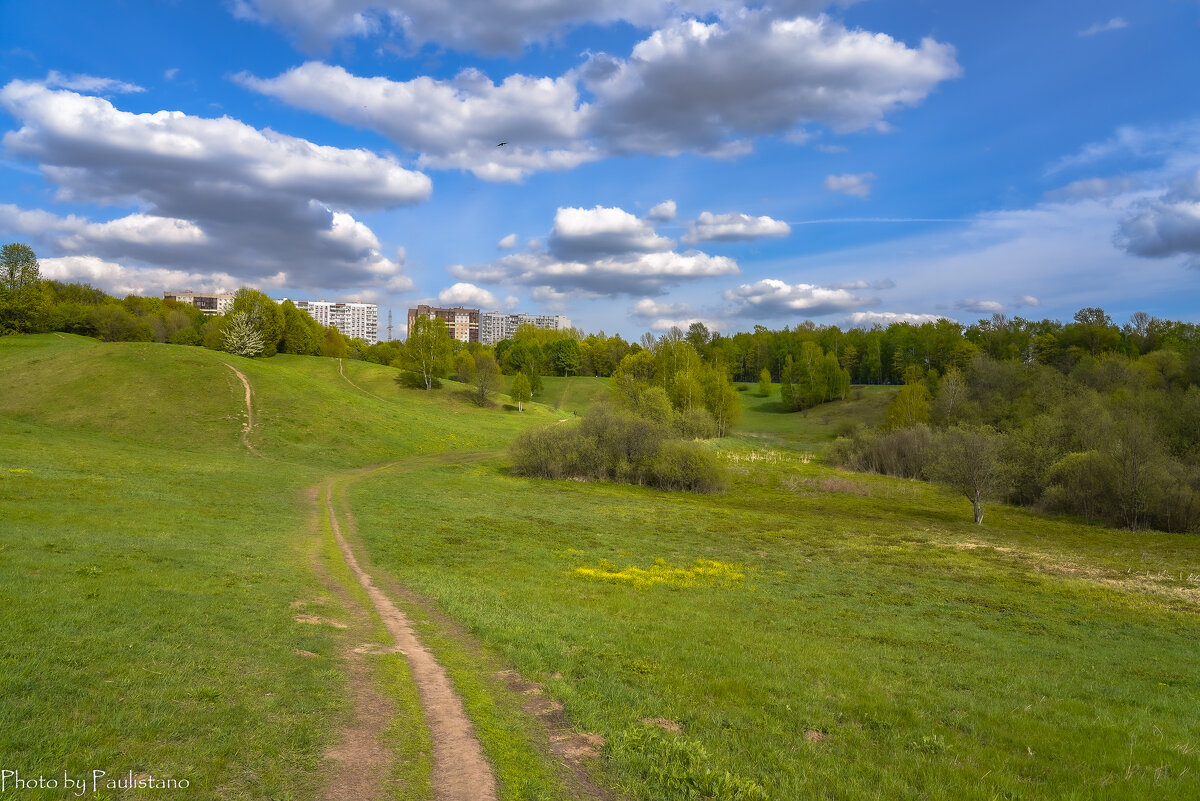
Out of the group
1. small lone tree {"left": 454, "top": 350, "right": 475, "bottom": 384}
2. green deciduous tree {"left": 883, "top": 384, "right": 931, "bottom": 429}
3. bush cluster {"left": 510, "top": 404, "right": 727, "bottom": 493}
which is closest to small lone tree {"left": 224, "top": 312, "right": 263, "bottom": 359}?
small lone tree {"left": 454, "top": 350, "right": 475, "bottom": 384}

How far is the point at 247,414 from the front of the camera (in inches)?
2402

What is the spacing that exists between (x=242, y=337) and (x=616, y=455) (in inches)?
3108

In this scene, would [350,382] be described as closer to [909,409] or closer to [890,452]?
[890,452]

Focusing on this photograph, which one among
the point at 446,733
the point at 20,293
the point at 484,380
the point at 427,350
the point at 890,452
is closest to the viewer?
the point at 446,733

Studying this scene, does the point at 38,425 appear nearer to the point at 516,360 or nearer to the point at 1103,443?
the point at 1103,443

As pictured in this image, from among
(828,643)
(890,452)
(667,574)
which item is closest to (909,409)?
(890,452)

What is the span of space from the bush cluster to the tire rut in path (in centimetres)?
4032

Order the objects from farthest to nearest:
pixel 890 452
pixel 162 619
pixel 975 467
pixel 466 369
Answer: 1. pixel 466 369
2. pixel 890 452
3. pixel 975 467
4. pixel 162 619

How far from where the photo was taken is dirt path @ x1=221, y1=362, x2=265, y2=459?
177 ft

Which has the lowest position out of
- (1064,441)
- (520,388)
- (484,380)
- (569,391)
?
(1064,441)

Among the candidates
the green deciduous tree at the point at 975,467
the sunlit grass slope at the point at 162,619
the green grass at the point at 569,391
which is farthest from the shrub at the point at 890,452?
the green grass at the point at 569,391

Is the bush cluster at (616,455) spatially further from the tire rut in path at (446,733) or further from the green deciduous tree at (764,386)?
the green deciduous tree at (764,386)

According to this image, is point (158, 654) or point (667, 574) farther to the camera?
point (667, 574)

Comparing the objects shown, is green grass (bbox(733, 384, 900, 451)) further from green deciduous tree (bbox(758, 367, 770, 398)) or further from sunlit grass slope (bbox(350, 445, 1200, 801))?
sunlit grass slope (bbox(350, 445, 1200, 801))
